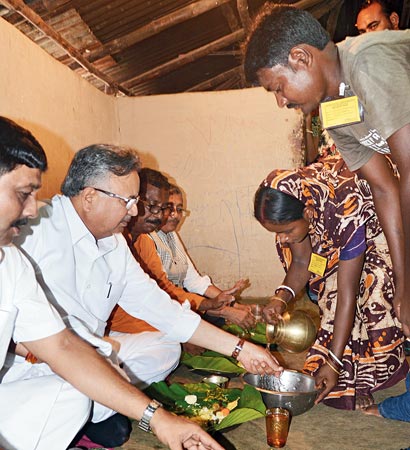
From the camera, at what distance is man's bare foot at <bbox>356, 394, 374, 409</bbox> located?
8.75 ft

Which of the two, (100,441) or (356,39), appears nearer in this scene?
(356,39)

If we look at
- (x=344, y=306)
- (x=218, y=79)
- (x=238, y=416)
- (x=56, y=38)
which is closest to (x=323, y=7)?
(x=218, y=79)

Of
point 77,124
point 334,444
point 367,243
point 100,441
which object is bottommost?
point 334,444

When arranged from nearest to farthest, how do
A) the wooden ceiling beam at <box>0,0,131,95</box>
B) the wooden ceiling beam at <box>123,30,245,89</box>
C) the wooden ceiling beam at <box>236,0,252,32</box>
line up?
the wooden ceiling beam at <box>0,0,131,95</box> → the wooden ceiling beam at <box>236,0,252,32</box> → the wooden ceiling beam at <box>123,30,245,89</box>

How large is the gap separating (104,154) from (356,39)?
3.67 feet

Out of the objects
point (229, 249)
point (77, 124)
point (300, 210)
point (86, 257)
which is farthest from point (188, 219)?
point (86, 257)

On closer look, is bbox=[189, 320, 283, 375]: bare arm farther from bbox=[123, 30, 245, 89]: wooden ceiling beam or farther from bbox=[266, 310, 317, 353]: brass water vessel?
bbox=[123, 30, 245, 89]: wooden ceiling beam

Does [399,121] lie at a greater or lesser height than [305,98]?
lesser

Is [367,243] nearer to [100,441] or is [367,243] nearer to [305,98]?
[305,98]

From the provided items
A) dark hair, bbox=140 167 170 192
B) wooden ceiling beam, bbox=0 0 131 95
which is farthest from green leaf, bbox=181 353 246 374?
wooden ceiling beam, bbox=0 0 131 95

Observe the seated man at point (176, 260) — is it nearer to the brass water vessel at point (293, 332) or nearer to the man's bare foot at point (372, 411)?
the brass water vessel at point (293, 332)

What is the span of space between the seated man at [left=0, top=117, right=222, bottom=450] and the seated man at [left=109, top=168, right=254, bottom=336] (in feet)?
3.99

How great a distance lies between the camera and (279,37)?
5.94ft

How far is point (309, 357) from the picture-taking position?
9.30 ft
